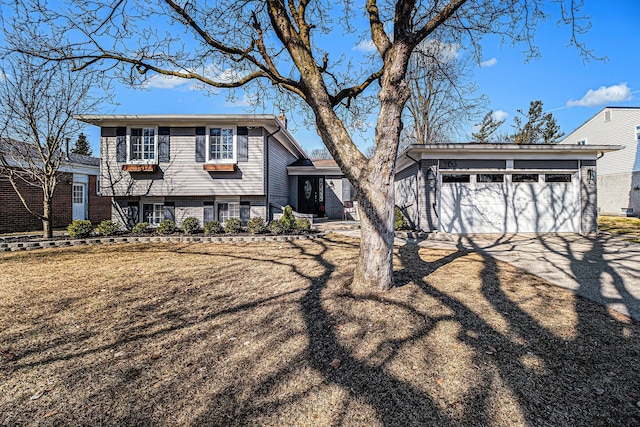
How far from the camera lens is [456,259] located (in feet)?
21.5

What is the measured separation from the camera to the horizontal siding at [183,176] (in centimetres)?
1102

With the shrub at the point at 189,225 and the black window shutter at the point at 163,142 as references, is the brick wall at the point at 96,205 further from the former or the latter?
the shrub at the point at 189,225

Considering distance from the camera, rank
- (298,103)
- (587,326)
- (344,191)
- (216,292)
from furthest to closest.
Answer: (344,191) < (298,103) < (216,292) < (587,326)

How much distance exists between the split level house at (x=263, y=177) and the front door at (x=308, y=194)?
14.4 feet

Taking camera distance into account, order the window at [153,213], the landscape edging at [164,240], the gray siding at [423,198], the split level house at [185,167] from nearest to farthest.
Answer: the landscape edging at [164,240], the gray siding at [423,198], the split level house at [185,167], the window at [153,213]

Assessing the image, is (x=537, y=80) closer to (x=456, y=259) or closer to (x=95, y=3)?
(x=456, y=259)

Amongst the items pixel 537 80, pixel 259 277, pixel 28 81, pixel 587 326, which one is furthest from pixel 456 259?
pixel 28 81

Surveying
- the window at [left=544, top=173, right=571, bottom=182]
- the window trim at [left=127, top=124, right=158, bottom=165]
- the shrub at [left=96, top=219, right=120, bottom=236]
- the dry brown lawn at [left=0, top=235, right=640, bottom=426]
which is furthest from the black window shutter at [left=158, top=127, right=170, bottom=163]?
the window at [left=544, top=173, right=571, bottom=182]

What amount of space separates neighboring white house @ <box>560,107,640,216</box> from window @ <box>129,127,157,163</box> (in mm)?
24376

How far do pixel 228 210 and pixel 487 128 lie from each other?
2059 centimetres

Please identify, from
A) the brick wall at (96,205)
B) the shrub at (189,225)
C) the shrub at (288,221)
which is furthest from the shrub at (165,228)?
the brick wall at (96,205)

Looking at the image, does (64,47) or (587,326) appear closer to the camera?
(587,326)

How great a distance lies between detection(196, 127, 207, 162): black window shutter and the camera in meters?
10.9

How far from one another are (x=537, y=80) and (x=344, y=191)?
9.49 m
